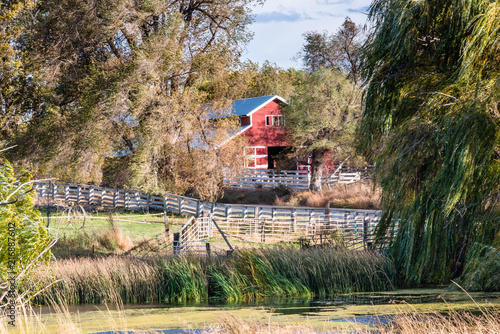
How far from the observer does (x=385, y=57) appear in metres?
13.1

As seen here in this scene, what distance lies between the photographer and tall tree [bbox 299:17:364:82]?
43.2m

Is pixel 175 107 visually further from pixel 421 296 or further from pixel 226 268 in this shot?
pixel 421 296

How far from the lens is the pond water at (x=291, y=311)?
32.2 ft

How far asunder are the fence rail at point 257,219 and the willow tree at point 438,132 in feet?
19.6

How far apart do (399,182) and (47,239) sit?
7.48m

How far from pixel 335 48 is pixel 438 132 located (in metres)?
35.4

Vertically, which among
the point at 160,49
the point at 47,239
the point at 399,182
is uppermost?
the point at 160,49

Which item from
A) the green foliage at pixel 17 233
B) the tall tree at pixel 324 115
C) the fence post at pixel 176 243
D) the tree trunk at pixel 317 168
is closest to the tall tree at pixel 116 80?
the fence post at pixel 176 243

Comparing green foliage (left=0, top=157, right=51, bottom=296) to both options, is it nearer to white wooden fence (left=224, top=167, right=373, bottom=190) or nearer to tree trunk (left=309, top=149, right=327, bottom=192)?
white wooden fence (left=224, top=167, right=373, bottom=190)

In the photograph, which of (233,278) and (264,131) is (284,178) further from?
(233,278)

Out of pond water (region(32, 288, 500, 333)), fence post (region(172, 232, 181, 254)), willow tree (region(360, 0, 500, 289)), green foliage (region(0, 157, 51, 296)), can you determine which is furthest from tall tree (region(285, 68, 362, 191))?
green foliage (region(0, 157, 51, 296))

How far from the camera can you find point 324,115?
118 feet

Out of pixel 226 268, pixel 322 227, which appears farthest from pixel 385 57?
pixel 322 227

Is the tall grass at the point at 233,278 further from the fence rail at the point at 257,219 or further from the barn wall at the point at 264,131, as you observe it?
the barn wall at the point at 264,131
